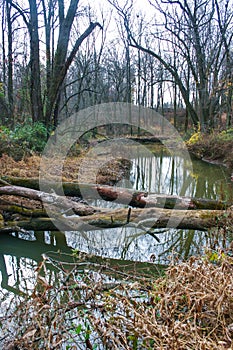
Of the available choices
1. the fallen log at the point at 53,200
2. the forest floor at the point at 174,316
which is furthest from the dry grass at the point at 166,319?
the fallen log at the point at 53,200

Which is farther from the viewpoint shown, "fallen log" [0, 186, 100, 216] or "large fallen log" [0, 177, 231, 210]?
"large fallen log" [0, 177, 231, 210]

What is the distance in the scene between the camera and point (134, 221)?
4.78 metres

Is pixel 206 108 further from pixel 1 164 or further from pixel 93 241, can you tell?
pixel 93 241

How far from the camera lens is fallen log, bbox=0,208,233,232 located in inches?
180

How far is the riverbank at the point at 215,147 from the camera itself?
42.1 feet

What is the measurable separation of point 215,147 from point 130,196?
987 cm

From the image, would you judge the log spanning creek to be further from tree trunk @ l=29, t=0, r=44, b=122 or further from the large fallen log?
tree trunk @ l=29, t=0, r=44, b=122

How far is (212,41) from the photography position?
57.6 ft

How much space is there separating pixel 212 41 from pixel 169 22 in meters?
4.13

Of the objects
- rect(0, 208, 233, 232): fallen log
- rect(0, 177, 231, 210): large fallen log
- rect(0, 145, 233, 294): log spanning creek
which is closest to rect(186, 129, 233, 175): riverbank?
A: rect(0, 177, 231, 210): large fallen log

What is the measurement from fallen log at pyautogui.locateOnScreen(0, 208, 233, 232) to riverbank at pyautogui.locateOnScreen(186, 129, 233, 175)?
756 cm

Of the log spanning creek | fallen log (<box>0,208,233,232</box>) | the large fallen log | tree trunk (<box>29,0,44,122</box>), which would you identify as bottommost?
the log spanning creek

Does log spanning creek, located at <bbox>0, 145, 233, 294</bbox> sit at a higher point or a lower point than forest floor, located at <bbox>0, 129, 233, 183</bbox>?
lower

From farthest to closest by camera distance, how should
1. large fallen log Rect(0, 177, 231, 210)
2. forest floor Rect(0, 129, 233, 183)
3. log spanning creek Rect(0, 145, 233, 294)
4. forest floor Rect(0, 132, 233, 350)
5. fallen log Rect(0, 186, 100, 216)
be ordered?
forest floor Rect(0, 129, 233, 183)
large fallen log Rect(0, 177, 231, 210)
fallen log Rect(0, 186, 100, 216)
log spanning creek Rect(0, 145, 233, 294)
forest floor Rect(0, 132, 233, 350)
